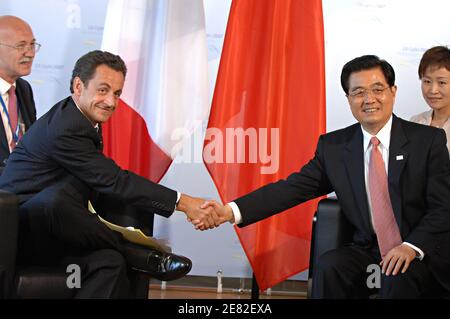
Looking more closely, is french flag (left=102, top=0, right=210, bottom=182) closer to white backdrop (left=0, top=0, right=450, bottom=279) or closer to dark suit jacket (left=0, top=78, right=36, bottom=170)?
dark suit jacket (left=0, top=78, right=36, bottom=170)

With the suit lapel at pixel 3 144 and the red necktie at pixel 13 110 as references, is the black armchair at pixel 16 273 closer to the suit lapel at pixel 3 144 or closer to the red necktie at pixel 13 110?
the suit lapel at pixel 3 144

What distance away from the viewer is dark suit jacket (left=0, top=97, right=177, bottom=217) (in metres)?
3.26

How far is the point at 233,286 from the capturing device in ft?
16.5

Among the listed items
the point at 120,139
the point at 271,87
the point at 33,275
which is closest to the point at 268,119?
the point at 271,87

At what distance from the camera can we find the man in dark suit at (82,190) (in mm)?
3094

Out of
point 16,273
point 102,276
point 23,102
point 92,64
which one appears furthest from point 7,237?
point 23,102

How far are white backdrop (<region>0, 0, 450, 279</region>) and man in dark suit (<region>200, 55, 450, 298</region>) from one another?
4.60 feet

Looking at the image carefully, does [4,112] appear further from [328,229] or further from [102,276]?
[328,229]

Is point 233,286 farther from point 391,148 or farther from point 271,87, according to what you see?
point 391,148

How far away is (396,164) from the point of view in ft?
10.7

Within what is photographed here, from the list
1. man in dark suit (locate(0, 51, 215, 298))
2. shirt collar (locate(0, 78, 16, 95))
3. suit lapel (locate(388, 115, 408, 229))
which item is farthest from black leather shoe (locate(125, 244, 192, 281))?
shirt collar (locate(0, 78, 16, 95))

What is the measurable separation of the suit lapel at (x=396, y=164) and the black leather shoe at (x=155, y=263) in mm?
931

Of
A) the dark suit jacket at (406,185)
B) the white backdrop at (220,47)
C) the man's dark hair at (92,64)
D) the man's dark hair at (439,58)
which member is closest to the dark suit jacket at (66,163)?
the man's dark hair at (92,64)

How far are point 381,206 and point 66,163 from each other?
1385 millimetres
